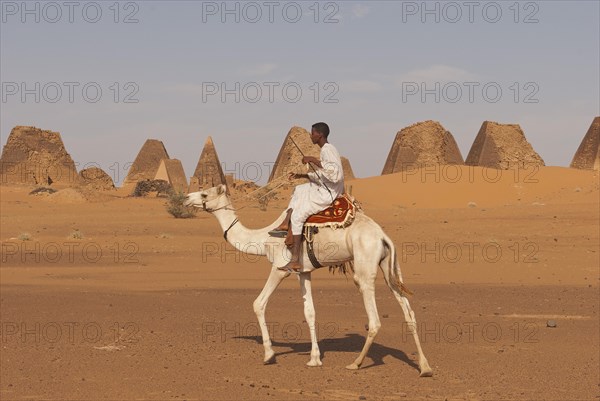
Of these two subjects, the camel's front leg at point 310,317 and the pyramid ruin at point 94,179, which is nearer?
the camel's front leg at point 310,317

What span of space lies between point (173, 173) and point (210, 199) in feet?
240

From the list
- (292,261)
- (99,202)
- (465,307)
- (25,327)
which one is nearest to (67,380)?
(292,261)

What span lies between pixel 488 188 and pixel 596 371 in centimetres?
5291

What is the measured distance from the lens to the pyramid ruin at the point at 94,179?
81.8m

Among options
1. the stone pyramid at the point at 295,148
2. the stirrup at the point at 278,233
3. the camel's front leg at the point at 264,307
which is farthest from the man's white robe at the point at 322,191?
the stone pyramid at the point at 295,148

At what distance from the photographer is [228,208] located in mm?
10812

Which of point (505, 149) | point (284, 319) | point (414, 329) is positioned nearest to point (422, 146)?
point (505, 149)

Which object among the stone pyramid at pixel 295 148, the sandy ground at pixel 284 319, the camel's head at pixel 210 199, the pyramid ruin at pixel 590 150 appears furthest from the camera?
the pyramid ruin at pixel 590 150

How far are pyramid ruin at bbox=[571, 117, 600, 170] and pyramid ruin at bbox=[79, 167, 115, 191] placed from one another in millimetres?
44754

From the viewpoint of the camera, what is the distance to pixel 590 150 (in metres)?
78.5

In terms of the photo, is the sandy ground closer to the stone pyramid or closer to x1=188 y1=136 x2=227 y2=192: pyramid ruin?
the stone pyramid

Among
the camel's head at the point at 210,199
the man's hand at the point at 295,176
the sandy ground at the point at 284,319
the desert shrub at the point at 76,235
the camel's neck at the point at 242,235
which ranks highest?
the man's hand at the point at 295,176

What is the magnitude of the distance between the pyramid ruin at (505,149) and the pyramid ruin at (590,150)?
199 inches

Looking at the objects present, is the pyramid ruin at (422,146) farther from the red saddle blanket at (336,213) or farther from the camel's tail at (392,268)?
the camel's tail at (392,268)
